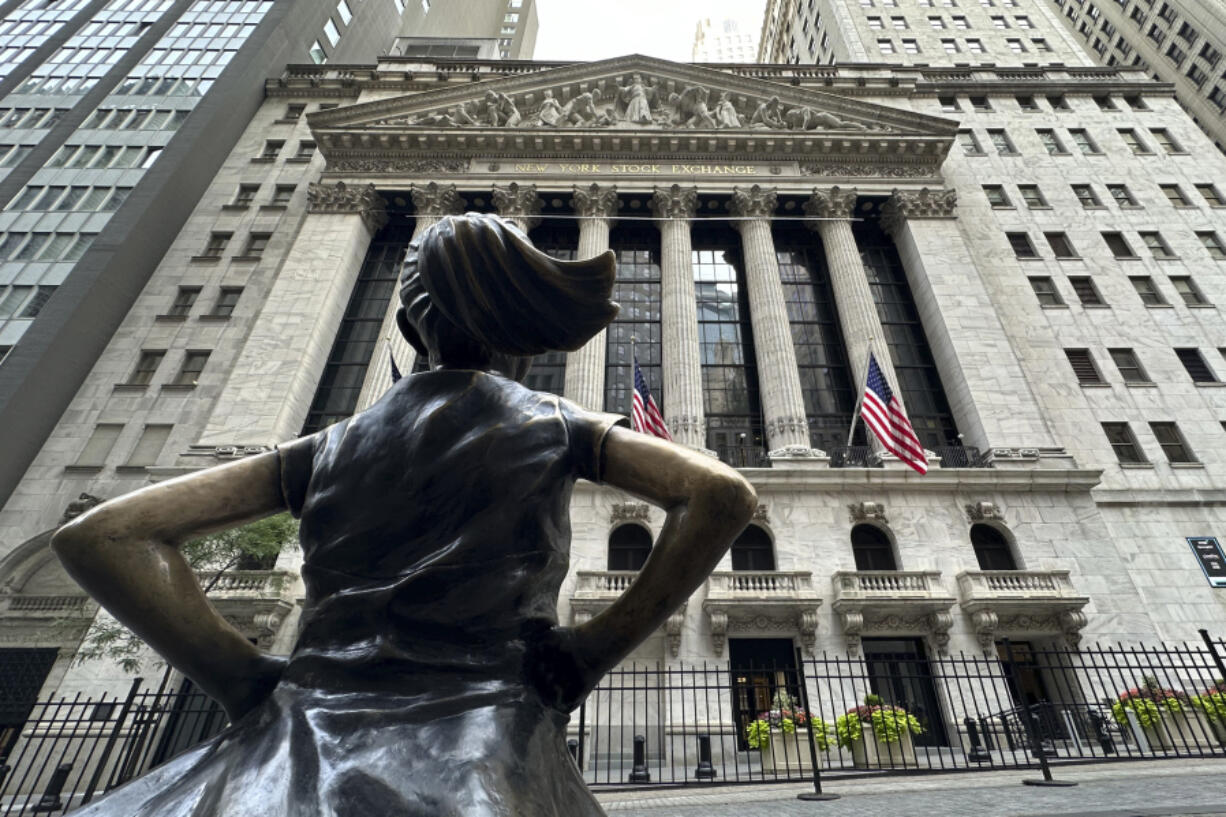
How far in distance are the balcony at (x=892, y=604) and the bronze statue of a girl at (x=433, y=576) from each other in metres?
17.3

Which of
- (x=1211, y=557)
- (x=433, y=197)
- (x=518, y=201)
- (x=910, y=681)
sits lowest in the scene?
(x=910, y=681)

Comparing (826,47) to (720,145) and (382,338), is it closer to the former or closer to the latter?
(720,145)

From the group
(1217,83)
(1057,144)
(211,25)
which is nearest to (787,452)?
(1057,144)

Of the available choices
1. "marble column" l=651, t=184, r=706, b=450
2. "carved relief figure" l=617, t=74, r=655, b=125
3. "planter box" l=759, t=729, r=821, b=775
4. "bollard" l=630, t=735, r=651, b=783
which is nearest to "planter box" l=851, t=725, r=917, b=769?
"planter box" l=759, t=729, r=821, b=775

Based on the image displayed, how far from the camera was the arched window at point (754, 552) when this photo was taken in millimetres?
19234

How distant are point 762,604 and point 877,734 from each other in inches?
240

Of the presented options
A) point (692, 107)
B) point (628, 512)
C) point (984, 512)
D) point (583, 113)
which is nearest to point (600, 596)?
point (628, 512)

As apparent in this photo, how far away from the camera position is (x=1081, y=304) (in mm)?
25625

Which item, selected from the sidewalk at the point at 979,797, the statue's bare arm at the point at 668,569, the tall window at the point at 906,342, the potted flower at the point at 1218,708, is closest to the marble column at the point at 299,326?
the sidewalk at the point at 979,797

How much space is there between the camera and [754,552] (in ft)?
64.0

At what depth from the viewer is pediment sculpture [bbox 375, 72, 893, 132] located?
29.7 metres

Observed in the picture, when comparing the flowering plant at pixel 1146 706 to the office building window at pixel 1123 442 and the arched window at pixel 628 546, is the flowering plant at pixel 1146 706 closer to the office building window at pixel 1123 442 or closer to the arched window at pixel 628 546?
the arched window at pixel 628 546

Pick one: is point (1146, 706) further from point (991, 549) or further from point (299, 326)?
point (299, 326)

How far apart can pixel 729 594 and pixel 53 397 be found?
26.1m
